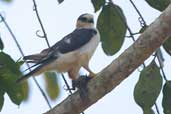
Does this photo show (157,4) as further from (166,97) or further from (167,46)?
(166,97)

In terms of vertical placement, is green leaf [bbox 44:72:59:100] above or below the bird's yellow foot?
below

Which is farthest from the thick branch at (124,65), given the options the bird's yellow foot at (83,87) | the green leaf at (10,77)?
the green leaf at (10,77)

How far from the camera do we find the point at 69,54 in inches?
85.6

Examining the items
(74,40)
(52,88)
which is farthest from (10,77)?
(74,40)

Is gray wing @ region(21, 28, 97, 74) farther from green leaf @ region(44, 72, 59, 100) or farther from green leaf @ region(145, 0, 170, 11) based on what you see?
green leaf @ region(145, 0, 170, 11)

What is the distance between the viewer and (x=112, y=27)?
75.9 inches

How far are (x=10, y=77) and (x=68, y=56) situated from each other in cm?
39

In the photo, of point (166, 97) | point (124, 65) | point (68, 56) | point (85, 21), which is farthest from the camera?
point (85, 21)

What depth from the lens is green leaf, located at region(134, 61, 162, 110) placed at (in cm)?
175

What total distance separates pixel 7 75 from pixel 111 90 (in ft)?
1.16

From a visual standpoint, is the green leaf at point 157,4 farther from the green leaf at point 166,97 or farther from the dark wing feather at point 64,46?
the dark wing feather at point 64,46

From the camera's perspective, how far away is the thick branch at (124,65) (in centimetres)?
168

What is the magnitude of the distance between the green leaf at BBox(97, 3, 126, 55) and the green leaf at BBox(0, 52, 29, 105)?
33cm

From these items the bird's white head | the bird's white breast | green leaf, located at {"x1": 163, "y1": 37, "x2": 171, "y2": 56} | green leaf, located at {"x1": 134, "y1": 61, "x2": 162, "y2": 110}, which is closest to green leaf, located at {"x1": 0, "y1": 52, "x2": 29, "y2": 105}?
the bird's white breast
